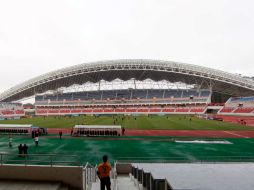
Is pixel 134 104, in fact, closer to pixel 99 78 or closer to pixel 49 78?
pixel 99 78

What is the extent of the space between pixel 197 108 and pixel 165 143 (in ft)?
220

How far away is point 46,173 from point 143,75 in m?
94.8

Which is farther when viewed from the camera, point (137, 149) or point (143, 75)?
point (143, 75)

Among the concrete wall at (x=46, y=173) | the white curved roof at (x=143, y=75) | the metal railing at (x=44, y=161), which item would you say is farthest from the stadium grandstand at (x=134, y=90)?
the concrete wall at (x=46, y=173)

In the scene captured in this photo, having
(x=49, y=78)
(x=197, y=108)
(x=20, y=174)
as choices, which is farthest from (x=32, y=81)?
(x=20, y=174)

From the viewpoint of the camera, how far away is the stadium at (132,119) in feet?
54.3

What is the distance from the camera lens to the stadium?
1657 centimetres

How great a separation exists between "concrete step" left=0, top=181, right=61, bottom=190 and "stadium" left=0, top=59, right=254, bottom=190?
0.34 m

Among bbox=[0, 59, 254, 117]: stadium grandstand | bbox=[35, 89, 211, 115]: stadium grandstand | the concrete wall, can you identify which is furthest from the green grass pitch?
the concrete wall

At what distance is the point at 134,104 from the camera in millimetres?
107438

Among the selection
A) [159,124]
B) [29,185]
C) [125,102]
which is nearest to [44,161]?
[29,185]

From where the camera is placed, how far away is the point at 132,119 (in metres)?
65.9

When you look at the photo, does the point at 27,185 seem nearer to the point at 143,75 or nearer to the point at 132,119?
the point at 132,119

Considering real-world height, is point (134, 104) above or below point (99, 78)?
below
